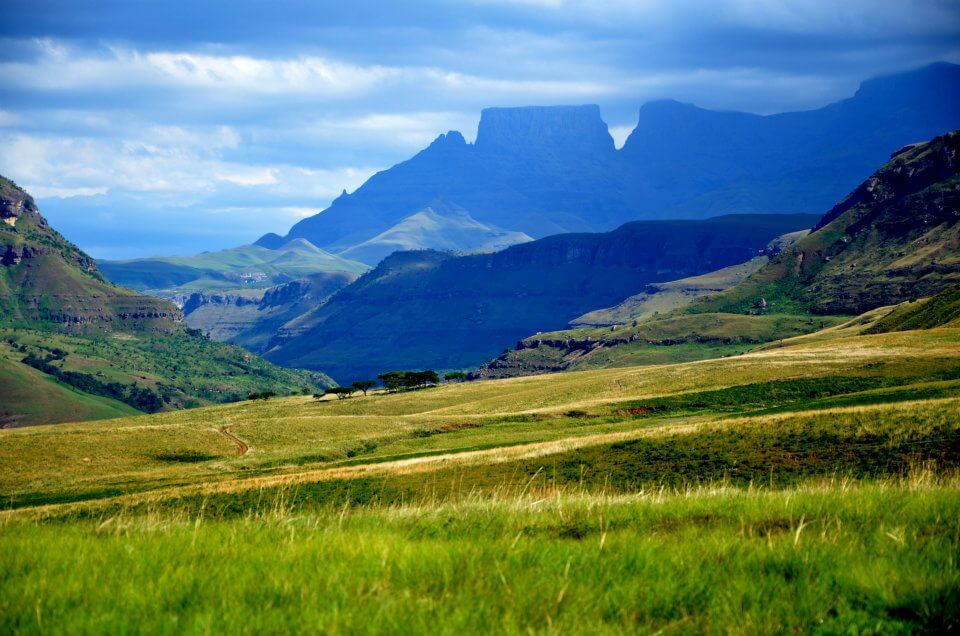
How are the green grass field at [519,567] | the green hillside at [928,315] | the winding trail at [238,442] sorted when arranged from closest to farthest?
1. the green grass field at [519,567]
2. the winding trail at [238,442]
3. the green hillside at [928,315]

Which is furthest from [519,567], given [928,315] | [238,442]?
[928,315]

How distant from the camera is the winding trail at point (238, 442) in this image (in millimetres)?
81188

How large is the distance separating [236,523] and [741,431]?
3764 cm

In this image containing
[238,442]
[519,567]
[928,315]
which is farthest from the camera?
[928,315]

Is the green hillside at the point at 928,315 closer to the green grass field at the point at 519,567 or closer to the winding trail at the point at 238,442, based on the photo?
the winding trail at the point at 238,442

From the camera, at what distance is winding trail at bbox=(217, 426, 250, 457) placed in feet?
266

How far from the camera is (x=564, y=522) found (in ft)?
33.7

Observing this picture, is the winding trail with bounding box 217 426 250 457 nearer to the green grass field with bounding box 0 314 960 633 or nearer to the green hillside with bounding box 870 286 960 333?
the green grass field with bounding box 0 314 960 633

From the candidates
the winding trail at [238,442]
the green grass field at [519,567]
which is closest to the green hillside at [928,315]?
the winding trail at [238,442]

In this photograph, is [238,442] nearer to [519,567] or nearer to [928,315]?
[519,567]

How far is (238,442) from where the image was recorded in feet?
284

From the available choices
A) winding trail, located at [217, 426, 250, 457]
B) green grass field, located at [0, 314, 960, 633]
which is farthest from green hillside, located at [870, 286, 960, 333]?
green grass field, located at [0, 314, 960, 633]

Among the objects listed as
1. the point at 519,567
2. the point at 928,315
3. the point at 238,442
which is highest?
the point at 519,567

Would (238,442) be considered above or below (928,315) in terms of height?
below
